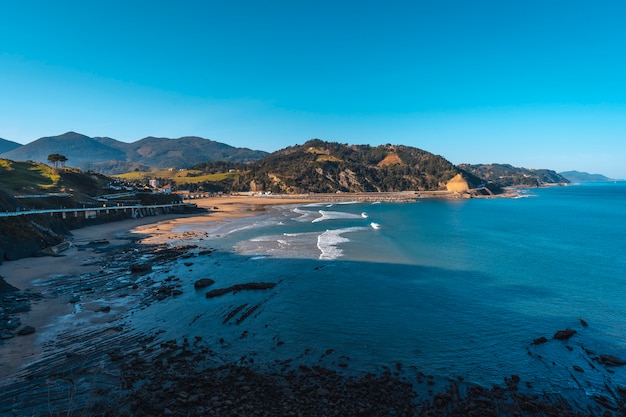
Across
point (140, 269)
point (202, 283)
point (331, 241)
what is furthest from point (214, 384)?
point (331, 241)

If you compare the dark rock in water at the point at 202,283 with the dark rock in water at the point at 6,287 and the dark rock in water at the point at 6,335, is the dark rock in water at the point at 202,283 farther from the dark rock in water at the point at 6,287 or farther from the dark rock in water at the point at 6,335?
the dark rock in water at the point at 6,287

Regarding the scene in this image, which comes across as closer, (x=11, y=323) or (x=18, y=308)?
(x=11, y=323)

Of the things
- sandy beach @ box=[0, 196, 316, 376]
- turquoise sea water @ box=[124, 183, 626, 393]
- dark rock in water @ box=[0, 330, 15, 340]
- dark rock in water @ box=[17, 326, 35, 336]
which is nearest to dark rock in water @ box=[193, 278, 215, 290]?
turquoise sea water @ box=[124, 183, 626, 393]

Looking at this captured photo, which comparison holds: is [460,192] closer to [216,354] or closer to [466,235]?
[466,235]

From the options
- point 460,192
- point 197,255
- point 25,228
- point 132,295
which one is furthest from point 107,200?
point 460,192

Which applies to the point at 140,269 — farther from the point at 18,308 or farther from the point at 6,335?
the point at 6,335

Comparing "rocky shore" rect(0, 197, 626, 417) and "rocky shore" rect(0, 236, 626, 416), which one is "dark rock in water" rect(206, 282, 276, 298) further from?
"rocky shore" rect(0, 236, 626, 416)

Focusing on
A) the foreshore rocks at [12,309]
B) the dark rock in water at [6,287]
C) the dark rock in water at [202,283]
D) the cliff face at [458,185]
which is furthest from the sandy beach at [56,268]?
the cliff face at [458,185]
